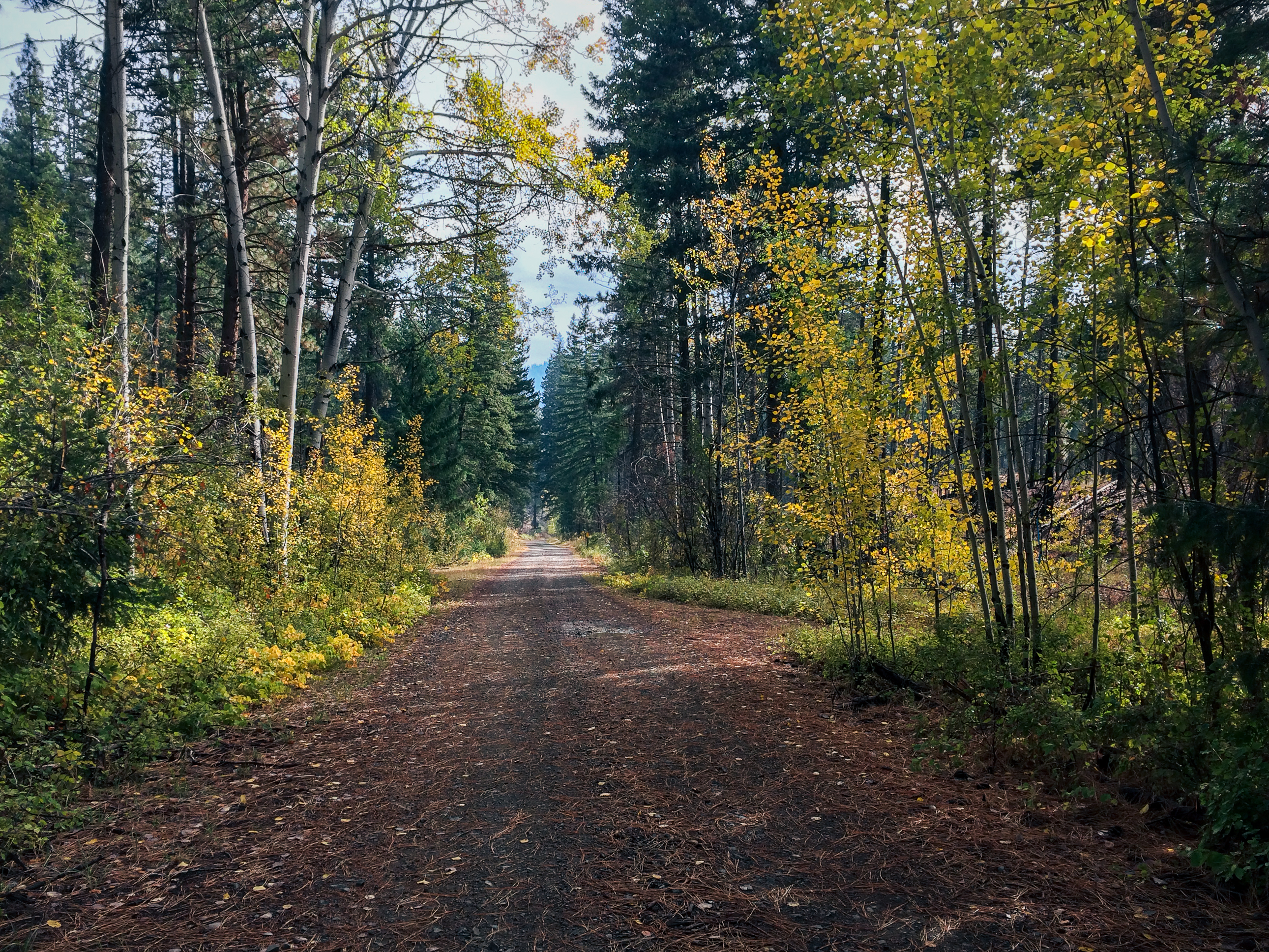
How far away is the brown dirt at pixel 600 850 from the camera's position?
108 inches

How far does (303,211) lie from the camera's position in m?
9.03

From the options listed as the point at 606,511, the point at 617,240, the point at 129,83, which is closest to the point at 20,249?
the point at 129,83

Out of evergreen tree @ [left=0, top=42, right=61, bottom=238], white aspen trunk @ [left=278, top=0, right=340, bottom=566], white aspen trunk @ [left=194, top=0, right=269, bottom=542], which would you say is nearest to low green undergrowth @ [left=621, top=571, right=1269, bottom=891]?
white aspen trunk @ [left=278, top=0, right=340, bottom=566]

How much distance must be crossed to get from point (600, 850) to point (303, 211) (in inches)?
354

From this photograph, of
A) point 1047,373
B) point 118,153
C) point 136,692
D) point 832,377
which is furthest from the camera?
point 118,153

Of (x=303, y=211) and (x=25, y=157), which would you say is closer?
(x=303, y=211)

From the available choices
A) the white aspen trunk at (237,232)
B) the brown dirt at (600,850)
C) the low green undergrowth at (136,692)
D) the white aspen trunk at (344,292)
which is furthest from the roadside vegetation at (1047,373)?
the low green undergrowth at (136,692)

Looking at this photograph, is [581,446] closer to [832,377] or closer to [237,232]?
[237,232]

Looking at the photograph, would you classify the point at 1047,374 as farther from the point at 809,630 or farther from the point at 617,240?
the point at 617,240

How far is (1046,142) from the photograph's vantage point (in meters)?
4.36

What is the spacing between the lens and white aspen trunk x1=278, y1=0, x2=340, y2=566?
28.5ft

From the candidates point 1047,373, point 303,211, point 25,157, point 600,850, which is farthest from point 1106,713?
point 25,157

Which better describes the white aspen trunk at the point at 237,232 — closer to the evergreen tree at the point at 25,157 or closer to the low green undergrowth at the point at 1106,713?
the low green undergrowth at the point at 1106,713

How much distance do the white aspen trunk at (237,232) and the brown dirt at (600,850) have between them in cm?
415
